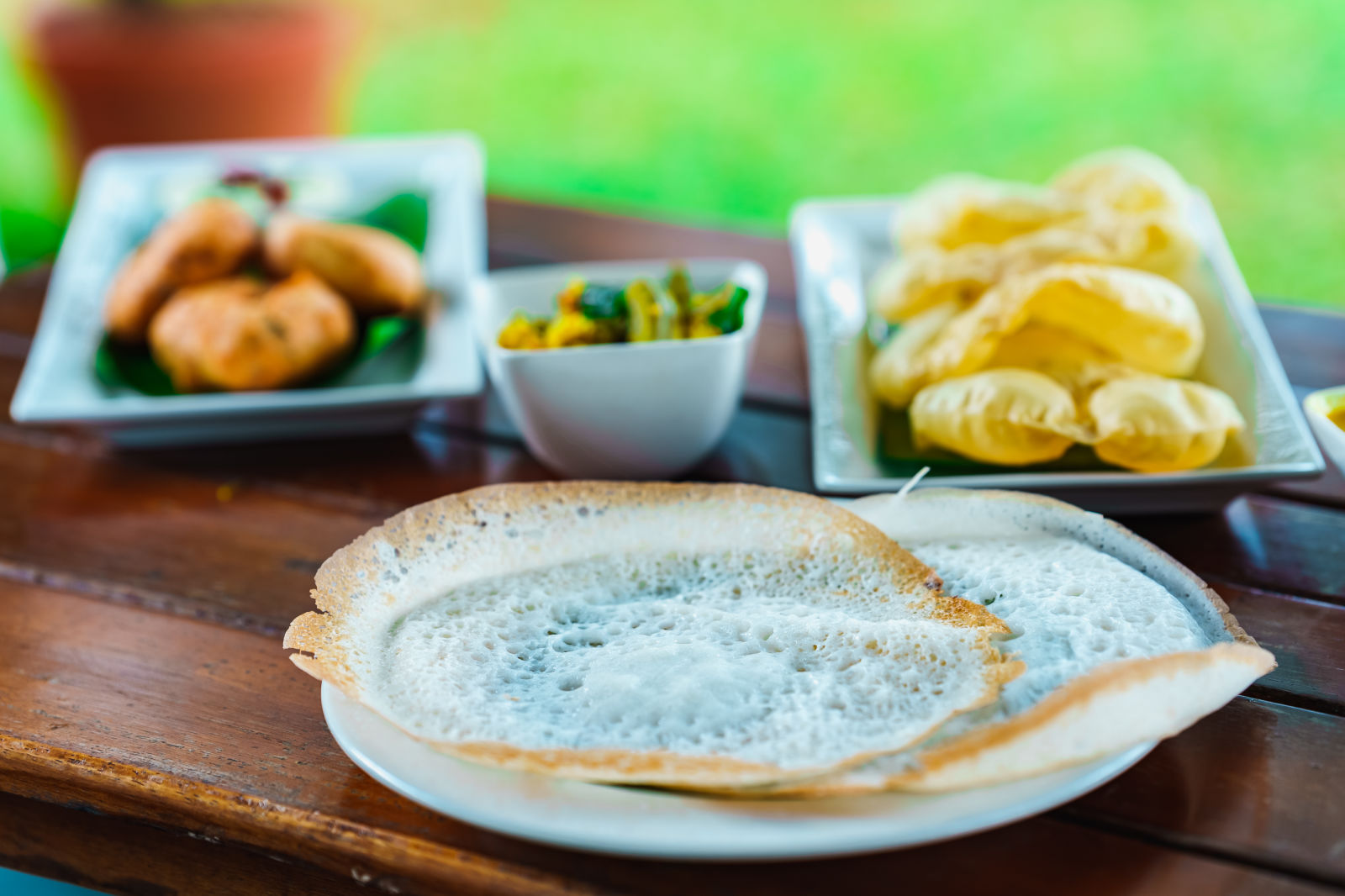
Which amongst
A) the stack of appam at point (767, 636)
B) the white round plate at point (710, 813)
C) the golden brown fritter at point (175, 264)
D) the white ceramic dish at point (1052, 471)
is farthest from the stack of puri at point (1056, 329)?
the golden brown fritter at point (175, 264)

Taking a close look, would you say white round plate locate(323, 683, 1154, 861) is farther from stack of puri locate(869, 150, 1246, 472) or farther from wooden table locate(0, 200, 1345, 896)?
stack of puri locate(869, 150, 1246, 472)

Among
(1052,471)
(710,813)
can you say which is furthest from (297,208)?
(710,813)

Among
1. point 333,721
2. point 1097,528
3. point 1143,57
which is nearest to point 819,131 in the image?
point 1143,57

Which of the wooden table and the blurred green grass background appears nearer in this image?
the wooden table

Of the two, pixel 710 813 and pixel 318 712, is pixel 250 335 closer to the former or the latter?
pixel 318 712

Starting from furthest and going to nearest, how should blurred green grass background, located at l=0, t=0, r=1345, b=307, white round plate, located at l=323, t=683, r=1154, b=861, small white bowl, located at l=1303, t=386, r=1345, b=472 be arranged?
blurred green grass background, located at l=0, t=0, r=1345, b=307 → small white bowl, located at l=1303, t=386, r=1345, b=472 → white round plate, located at l=323, t=683, r=1154, b=861

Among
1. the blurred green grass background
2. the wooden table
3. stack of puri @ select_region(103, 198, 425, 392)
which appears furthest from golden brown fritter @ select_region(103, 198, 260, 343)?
the blurred green grass background
